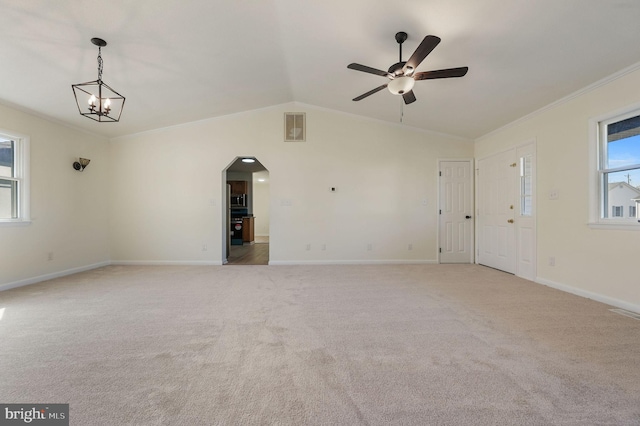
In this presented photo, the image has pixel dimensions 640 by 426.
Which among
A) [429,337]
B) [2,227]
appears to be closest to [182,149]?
[2,227]

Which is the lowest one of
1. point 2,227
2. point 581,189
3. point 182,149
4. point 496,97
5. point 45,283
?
point 45,283

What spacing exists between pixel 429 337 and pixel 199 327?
2.00 m

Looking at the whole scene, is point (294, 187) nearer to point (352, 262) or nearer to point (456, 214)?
point (352, 262)

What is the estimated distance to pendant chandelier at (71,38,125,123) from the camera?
2.58 meters

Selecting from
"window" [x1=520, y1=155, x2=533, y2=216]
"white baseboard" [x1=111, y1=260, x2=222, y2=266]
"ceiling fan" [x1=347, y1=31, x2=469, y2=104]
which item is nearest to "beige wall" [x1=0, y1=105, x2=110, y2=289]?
"white baseboard" [x1=111, y1=260, x2=222, y2=266]

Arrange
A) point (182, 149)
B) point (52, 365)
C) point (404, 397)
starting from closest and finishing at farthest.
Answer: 1. point (404, 397)
2. point (52, 365)
3. point (182, 149)

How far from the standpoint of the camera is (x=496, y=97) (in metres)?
3.81

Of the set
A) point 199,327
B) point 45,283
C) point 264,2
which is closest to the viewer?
point 199,327

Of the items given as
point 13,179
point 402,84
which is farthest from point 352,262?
point 13,179

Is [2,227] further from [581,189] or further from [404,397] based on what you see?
[581,189]

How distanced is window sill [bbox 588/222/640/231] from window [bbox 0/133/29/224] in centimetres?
752

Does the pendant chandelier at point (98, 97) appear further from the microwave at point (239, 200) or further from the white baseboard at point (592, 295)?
the white baseboard at point (592, 295)

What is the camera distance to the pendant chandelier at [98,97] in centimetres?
258

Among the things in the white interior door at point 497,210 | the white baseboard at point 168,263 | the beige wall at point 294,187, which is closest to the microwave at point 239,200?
the beige wall at point 294,187
